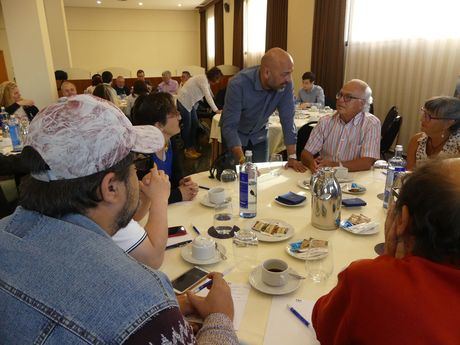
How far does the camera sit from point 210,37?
12.2 metres

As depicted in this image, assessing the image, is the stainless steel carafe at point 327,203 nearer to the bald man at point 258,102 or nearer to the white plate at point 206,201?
the white plate at point 206,201

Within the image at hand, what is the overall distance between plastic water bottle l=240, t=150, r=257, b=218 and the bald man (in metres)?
0.91

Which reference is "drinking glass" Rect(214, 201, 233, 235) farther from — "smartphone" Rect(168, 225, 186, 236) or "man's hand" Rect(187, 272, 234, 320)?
"man's hand" Rect(187, 272, 234, 320)

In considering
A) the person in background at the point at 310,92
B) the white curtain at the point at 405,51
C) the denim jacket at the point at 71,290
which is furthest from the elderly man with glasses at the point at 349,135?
the person in background at the point at 310,92

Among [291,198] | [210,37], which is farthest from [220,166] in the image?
[210,37]

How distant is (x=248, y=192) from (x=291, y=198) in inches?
10.5

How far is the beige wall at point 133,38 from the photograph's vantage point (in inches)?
480

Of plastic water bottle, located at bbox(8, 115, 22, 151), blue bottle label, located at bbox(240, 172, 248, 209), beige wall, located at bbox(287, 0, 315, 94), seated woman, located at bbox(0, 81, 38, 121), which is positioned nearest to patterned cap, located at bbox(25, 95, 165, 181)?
blue bottle label, located at bbox(240, 172, 248, 209)

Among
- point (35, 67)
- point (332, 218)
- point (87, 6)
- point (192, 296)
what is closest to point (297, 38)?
point (35, 67)

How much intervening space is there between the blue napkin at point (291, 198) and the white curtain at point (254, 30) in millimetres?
7490

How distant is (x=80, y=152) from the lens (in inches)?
28.5

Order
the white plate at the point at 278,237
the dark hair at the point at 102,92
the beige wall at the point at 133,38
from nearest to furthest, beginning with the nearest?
the white plate at the point at 278,237 < the dark hair at the point at 102,92 < the beige wall at the point at 133,38

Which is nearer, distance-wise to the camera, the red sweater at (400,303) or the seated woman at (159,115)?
the red sweater at (400,303)

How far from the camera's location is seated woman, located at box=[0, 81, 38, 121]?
445cm
